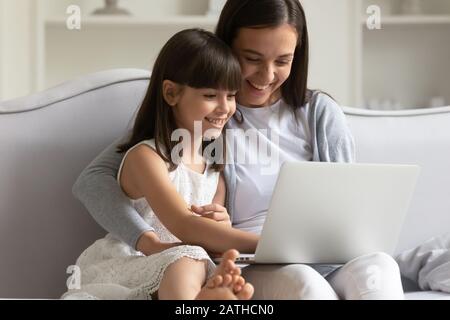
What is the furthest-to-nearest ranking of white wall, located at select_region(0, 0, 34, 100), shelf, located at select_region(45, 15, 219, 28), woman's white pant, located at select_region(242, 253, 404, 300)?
shelf, located at select_region(45, 15, 219, 28)
white wall, located at select_region(0, 0, 34, 100)
woman's white pant, located at select_region(242, 253, 404, 300)

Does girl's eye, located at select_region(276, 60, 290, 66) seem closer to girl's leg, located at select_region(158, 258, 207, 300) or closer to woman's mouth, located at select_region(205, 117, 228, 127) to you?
woman's mouth, located at select_region(205, 117, 228, 127)

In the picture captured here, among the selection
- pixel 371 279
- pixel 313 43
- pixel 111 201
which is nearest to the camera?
pixel 371 279

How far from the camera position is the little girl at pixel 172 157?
1557mm

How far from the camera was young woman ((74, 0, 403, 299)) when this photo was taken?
1.61 meters

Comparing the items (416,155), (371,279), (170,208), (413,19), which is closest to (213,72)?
(170,208)

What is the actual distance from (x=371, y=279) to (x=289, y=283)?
13cm

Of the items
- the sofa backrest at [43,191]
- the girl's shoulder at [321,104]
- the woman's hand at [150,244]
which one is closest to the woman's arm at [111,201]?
the woman's hand at [150,244]

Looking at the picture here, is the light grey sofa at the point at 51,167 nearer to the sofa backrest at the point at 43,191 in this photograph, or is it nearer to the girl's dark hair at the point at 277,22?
the sofa backrest at the point at 43,191

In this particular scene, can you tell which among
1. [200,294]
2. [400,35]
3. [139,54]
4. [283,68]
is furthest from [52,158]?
[400,35]

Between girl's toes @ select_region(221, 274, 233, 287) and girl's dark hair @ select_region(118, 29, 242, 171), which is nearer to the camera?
girl's toes @ select_region(221, 274, 233, 287)

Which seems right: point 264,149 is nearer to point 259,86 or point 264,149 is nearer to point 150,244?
point 259,86

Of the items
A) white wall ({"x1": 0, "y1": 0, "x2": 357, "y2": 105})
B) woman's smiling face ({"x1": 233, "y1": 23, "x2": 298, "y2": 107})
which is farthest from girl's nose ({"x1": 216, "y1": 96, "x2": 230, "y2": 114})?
white wall ({"x1": 0, "y1": 0, "x2": 357, "y2": 105})

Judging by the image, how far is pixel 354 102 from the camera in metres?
3.41

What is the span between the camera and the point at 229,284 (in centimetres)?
130
